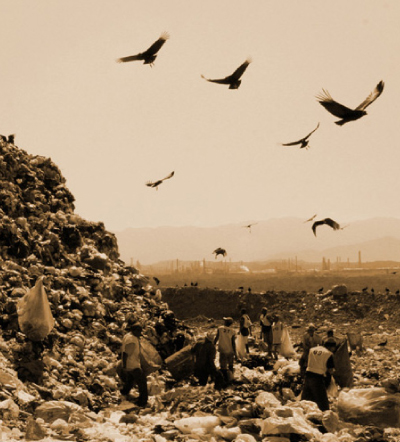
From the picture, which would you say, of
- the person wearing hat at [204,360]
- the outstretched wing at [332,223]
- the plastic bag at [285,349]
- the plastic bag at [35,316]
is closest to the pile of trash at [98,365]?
the plastic bag at [35,316]

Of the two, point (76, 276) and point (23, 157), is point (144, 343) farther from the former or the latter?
point (23, 157)

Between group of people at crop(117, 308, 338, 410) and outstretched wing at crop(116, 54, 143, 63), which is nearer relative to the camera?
group of people at crop(117, 308, 338, 410)

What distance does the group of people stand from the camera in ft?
20.4

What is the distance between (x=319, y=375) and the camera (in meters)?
6.19

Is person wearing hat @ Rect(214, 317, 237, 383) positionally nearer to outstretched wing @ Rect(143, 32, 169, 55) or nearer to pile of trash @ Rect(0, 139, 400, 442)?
pile of trash @ Rect(0, 139, 400, 442)

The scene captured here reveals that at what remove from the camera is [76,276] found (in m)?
9.21

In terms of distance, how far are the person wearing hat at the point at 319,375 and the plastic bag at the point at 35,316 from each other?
3.45 m

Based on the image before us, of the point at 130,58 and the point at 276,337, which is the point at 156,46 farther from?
the point at 276,337

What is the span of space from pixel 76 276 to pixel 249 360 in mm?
3666

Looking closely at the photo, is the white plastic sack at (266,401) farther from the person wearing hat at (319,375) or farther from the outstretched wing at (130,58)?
the outstretched wing at (130,58)

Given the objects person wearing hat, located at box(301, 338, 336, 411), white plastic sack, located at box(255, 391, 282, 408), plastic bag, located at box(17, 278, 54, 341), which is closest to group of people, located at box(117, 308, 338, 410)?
person wearing hat, located at box(301, 338, 336, 411)

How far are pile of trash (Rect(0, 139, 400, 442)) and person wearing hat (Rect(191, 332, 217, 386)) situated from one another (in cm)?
18

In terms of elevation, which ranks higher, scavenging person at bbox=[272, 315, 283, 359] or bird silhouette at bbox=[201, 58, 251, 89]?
bird silhouette at bbox=[201, 58, 251, 89]

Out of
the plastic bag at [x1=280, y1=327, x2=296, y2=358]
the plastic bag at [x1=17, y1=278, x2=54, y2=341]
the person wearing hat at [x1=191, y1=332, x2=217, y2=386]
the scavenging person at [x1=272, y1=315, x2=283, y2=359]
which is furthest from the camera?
the plastic bag at [x1=280, y1=327, x2=296, y2=358]
